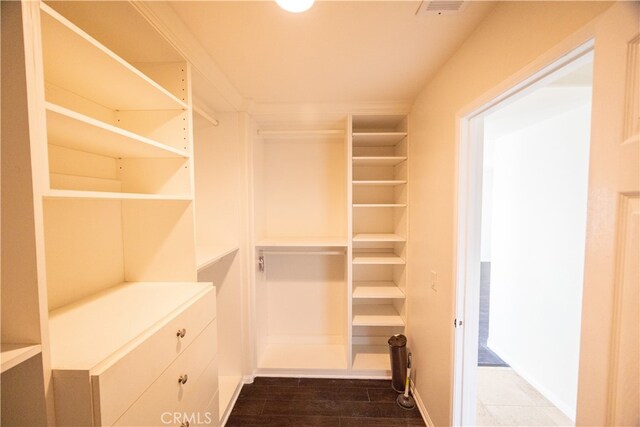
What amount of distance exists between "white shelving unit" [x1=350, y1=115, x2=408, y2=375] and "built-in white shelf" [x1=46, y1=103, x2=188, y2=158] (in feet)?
5.20

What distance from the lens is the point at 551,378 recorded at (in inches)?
78.1

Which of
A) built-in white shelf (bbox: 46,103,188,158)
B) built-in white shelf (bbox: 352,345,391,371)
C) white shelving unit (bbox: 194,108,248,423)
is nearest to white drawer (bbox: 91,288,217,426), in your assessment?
built-in white shelf (bbox: 46,103,188,158)

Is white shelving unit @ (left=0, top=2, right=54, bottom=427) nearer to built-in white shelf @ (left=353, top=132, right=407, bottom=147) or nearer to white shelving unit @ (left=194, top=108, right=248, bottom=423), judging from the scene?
Result: white shelving unit @ (left=194, top=108, right=248, bottom=423)

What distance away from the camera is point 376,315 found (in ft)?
7.39

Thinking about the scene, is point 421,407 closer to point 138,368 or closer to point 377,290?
point 377,290

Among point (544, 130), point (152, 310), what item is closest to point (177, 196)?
point (152, 310)

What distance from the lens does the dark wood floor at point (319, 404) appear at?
174 cm

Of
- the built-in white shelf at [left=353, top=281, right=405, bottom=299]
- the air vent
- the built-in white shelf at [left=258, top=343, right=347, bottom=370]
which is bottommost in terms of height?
the built-in white shelf at [left=258, top=343, right=347, bottom=370]

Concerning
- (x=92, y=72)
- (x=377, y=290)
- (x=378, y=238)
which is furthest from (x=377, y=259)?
(x=92, y=72)

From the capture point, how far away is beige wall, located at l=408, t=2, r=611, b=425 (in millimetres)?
827

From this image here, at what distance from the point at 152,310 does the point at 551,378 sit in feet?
10.0

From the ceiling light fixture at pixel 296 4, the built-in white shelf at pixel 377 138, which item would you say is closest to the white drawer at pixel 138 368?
the ceiling light fixture at pixel 296 4

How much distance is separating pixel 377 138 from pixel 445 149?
2.79 ft

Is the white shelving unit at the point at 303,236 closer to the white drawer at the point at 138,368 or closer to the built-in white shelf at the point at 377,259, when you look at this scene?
the built-in white shelf at the point at 377,259
